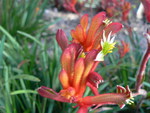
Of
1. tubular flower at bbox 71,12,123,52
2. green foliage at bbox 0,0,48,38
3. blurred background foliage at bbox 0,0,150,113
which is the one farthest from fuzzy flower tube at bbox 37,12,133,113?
green foliage at bbox 0,0,48,38

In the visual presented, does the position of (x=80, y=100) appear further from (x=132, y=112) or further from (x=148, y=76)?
(x=148, y=76)

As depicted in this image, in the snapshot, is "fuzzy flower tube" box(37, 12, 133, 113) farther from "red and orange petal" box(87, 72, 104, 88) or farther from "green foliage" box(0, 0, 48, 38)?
"green foliage" box(0, 0, 48, 38)

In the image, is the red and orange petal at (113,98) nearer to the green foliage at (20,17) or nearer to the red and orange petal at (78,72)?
the red and orange petal at (78,72)

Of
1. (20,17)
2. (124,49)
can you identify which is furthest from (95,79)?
(20,17)

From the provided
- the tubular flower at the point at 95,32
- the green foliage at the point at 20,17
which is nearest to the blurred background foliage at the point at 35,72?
the green foliage at the point at 20,17

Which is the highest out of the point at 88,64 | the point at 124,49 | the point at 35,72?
the point at 88,64

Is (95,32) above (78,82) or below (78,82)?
above

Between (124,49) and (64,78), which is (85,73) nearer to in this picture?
(64,78)

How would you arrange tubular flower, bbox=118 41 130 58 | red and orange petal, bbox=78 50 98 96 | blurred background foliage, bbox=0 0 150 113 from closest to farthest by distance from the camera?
red and orange petal, bbox=78 50 98 96
blurred background foliage, bbox=0 0 150 113
tubular flower, bbox=118 41 130 58

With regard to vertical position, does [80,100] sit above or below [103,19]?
below

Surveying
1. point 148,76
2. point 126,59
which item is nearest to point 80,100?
point 148,76

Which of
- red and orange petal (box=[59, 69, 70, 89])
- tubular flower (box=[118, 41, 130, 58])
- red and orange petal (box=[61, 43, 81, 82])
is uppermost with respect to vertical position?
red and orange petal (box=[61, 43, 81, 82])
